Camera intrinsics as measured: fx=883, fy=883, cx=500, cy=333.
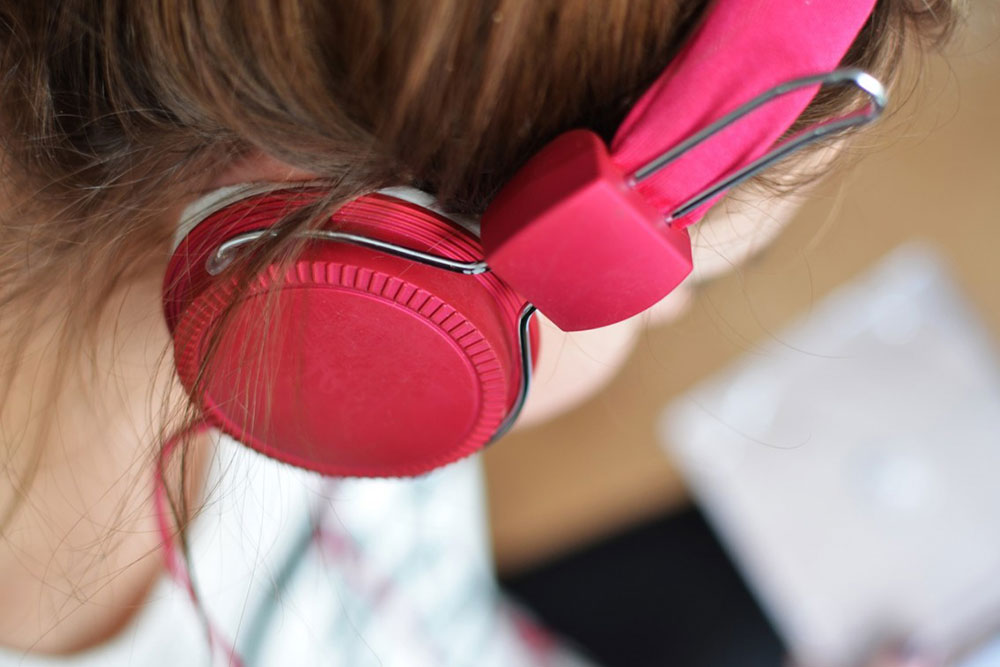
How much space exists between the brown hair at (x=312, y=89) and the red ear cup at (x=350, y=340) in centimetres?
2

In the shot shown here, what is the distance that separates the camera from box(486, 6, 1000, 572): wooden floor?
40.7 inches

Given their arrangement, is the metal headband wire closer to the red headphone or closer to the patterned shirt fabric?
the red headphone

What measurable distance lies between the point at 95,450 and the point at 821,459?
0.84 metres

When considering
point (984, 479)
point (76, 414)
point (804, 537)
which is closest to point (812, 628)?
point (804, 537)

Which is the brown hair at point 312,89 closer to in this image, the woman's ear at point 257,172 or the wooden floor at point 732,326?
the woman's ear at point 257,172

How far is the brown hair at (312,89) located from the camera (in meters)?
0.29

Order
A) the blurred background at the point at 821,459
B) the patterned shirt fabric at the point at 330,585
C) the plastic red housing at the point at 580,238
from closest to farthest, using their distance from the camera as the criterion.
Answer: the plastic red housing at the point at 580,238, the patterned shirt fabric at the point at 330,585, the blurred background at the point at 821,459

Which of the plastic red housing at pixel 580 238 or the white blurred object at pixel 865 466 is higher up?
the plastic red housing at pixel 580 238

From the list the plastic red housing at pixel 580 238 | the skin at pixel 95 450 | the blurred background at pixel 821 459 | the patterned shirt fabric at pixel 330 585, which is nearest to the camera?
the plastic red housing at pixel 580 238

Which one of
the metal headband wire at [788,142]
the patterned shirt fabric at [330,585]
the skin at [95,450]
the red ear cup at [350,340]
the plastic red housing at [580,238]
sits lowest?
the patterned shirt fabric at [330,585]

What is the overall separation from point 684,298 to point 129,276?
0.98 feet

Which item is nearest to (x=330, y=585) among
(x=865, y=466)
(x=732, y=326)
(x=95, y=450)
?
(x=95, y=450)

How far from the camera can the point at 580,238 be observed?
0.29 m

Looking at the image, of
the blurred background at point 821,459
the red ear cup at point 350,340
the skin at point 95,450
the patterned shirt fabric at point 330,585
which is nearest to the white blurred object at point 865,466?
the blurred background at point 821,459
